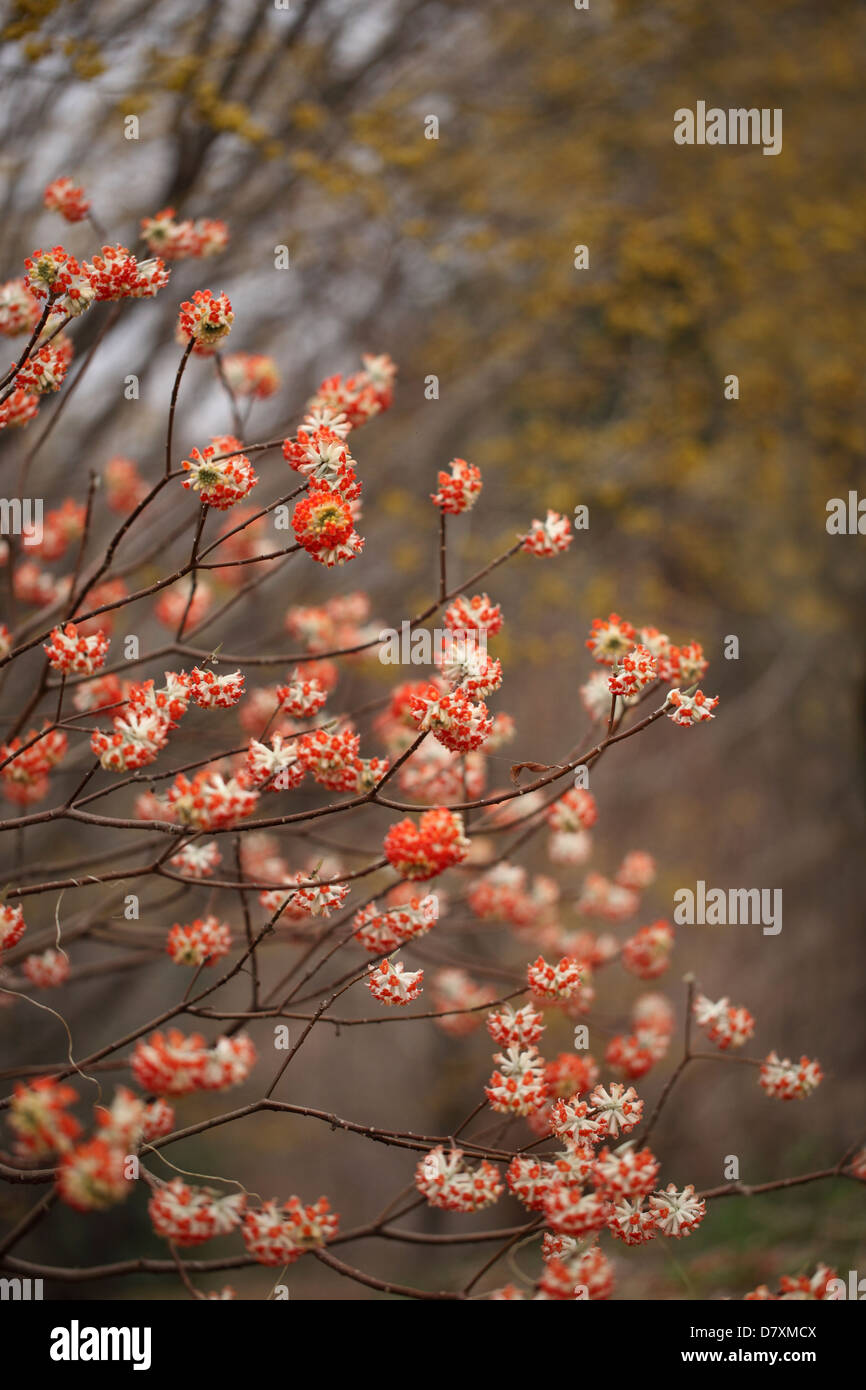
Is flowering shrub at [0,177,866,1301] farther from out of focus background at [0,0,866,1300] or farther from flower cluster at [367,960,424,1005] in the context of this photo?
out of focus background at [0,0,866,1300]

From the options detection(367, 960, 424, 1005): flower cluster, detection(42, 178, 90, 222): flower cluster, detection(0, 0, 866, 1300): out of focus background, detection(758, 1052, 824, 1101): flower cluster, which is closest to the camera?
detection(367, 960, 424, 1005): flower cluster

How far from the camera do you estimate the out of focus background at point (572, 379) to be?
307 cm

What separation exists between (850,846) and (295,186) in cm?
451

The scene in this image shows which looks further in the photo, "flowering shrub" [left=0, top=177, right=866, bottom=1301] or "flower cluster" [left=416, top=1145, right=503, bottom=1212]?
"flower cluster" [left=416, top=1145, right=503, bottom=1212]

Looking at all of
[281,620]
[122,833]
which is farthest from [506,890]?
[122,833]

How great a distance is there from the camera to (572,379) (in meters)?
4.75

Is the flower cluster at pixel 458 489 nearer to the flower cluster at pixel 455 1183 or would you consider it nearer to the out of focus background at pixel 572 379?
the out of focus background at pixel 572 379

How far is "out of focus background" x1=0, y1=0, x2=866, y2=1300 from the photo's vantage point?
3.07 m

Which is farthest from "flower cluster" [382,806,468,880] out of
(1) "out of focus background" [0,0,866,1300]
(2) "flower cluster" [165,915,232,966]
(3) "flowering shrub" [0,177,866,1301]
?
(1) "out of focus background" [0,0,866,1300]

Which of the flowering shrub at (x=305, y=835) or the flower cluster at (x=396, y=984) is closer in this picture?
the flowering shrub at (x=305, y=835)

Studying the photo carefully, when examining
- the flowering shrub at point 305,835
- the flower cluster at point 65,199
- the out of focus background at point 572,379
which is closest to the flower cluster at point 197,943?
the flowering shrub at point 305,835

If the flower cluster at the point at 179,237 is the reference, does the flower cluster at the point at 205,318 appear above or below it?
below

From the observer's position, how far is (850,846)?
542 centimetres
